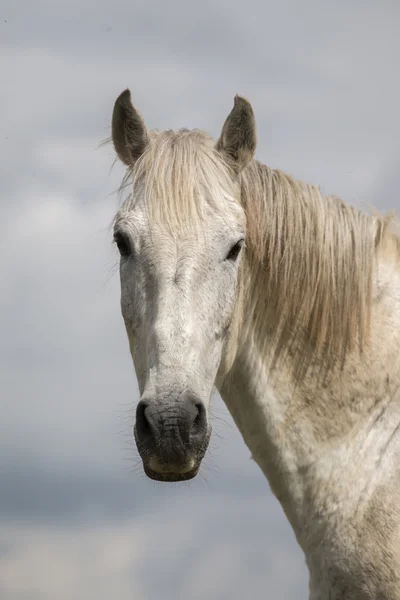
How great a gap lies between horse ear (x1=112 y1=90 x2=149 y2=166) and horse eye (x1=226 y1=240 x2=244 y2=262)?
1.29 meters

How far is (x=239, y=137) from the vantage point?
7.36 meters

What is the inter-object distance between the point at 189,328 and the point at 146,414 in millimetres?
700

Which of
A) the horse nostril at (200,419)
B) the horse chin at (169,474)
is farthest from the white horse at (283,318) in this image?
the horse chin at (169,474)

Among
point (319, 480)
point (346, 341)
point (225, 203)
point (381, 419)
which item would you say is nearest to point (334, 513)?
point (319, 480)

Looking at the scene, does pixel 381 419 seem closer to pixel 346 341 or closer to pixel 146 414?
pixel 346 341

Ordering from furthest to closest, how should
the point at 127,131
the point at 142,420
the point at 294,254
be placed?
1. the point at 127,131
2. the point at 294,254
3. the point at 142,420

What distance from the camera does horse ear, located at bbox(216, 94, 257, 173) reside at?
7285 millimetres

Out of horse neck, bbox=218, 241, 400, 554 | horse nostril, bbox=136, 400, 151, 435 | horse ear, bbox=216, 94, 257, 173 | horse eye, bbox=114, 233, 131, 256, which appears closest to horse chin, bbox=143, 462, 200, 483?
horse nostril, bbox=136, 400, 151, 435

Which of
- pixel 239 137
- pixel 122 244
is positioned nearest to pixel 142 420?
pixel 122 244

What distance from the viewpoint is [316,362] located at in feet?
23.7

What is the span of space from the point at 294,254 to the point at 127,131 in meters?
1.69

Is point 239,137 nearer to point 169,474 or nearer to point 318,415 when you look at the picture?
point 318,415

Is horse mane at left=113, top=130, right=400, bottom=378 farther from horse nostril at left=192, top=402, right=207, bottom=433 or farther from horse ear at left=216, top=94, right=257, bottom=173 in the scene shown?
horse nostril at left=192, top=402, right=207, bottom=433

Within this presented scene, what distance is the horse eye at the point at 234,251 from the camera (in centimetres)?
670
